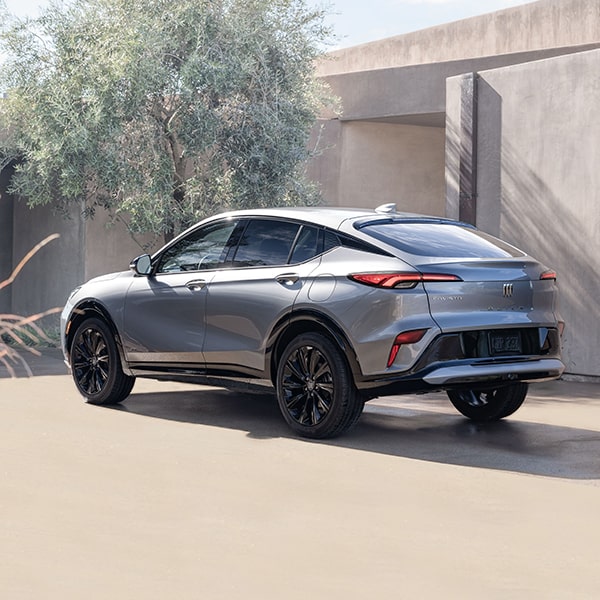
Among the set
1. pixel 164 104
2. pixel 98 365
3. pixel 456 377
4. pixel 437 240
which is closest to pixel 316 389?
pixel 456 377

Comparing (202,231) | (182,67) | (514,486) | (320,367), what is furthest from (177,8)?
(514,486)

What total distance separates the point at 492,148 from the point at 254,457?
8017 mm

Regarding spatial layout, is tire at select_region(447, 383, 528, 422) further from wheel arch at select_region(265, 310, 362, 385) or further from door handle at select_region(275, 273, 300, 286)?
door handle at select_region(275, 273, 300, 286)

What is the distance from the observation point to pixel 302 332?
364 inches

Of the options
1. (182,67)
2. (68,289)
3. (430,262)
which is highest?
(182,67)

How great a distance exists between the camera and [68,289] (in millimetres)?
22016

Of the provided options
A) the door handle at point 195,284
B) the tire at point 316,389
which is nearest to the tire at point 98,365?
the door handle at point 195,284

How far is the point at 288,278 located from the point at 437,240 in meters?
1.13

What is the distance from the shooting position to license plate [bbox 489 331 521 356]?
344 inches

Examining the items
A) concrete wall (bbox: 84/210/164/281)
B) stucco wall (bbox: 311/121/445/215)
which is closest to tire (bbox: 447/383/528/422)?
concrete wall (bbox: 84/210/164/281)

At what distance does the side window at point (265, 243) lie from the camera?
953 centimetres

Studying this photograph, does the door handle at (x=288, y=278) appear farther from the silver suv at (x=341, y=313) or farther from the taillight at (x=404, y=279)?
the taillight at (x=404, y=279)

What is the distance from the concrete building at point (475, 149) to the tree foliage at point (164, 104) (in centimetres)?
177

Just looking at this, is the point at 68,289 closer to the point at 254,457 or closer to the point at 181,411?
the point at 181,411
